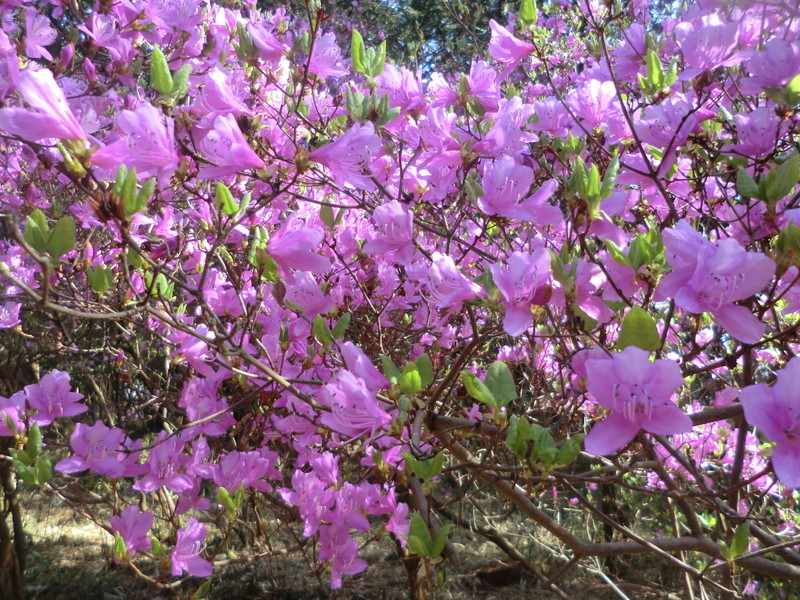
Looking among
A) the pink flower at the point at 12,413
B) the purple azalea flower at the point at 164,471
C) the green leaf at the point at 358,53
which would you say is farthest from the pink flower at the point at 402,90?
the pink flower at the point at 12,413

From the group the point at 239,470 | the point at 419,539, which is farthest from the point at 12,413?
the point at 419,539

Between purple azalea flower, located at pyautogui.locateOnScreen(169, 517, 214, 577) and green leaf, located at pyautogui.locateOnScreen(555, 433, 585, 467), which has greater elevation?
green leaf, located at pyautogui.locateOnScreen(555, 433, 585, 467)

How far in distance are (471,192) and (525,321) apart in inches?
12.8

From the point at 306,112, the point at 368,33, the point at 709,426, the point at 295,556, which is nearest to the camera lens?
the point at 306,112

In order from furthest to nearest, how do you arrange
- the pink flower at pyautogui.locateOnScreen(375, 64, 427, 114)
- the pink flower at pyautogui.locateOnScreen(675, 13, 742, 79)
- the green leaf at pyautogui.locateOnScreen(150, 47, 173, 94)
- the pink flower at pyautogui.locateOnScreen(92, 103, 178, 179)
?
the pink flower at pyautogui.locateOnScreen(375, 64, 427, 114)
the pink flower at pyautogui.locateOnScreen(675, 13, 742, 79)
the green leaf at pyautogui.locateOnScreen(150, 47, 173, 94)
the pink flower at pyautogui.locateOnScreen(92, 103, 178, 179)

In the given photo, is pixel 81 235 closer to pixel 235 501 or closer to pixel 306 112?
pixel 306 112

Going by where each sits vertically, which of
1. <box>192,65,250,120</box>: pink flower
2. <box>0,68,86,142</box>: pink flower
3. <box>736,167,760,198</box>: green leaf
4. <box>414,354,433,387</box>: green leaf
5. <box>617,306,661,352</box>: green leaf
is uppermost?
<box>192,65,250,120</box>: pink flower

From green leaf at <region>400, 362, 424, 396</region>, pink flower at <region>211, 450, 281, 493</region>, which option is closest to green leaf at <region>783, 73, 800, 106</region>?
green leaf at <region>400, 362, 424, 396</region>

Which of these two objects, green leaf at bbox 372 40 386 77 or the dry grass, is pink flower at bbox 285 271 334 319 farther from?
the dry grass

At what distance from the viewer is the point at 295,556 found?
4.09m

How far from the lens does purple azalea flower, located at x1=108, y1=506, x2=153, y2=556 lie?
1.69 metres

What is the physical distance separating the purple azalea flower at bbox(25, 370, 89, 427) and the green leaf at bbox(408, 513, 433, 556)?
1.14 meters

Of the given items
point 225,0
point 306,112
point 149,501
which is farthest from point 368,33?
point 306,112

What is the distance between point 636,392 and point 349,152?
73 centimetres
